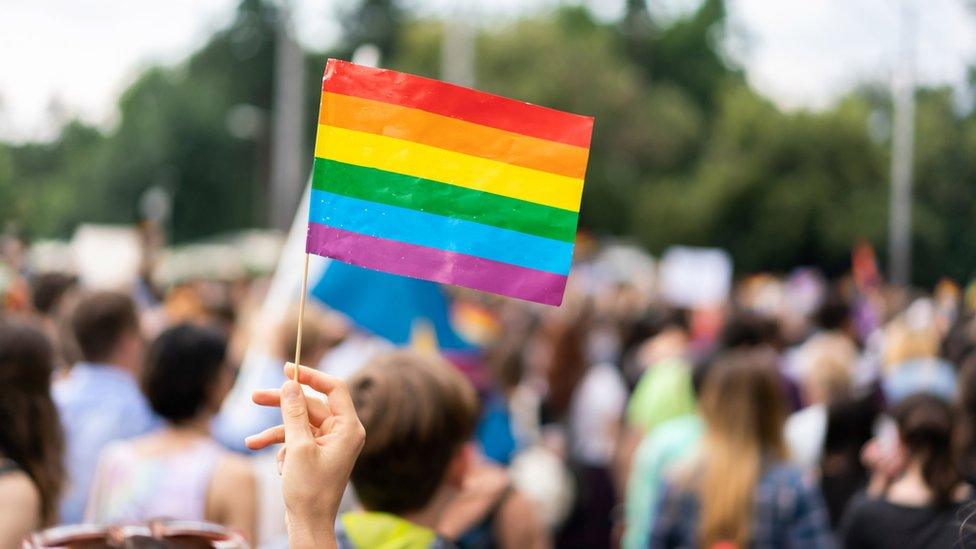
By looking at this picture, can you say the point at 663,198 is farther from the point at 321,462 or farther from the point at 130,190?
the point at 321,462

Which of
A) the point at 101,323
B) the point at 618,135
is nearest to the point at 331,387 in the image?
the point at 101,323

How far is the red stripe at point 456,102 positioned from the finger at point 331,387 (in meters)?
0.53

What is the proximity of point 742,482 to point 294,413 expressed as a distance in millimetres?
2305

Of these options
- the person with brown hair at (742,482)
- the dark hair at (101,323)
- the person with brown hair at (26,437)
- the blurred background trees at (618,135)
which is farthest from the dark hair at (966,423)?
the blurred background trees at (618,135)

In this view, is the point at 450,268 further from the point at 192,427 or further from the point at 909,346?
the point at 909,346

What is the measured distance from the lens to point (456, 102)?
211 cm

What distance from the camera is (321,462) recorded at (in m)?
1.77

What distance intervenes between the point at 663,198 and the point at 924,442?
3852cm

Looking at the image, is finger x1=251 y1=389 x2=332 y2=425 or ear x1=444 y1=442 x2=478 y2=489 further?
ear x1=444 y1=442 x2=478 y2=489

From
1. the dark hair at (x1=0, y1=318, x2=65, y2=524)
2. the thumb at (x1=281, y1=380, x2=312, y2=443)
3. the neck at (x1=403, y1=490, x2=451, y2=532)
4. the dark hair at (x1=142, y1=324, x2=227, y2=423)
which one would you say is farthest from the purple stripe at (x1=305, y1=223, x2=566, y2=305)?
the dark hair at (x1=142, y1=324, x2=227, y2=423)

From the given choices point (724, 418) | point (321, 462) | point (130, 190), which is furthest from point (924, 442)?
point (130, 190)

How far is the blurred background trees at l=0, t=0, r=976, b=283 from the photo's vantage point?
119 feet

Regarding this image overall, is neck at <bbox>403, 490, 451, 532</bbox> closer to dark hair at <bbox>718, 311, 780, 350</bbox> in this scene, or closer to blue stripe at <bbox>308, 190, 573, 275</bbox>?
blue stripe at <bbox>308, 190, 573, 275</bbox>

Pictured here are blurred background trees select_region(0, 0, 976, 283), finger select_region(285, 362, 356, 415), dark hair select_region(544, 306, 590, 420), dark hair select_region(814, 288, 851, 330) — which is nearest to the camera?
finger select_region(285, 362, 356, 415)
